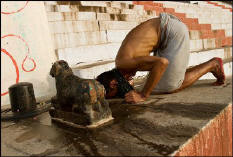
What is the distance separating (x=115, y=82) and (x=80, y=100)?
0.76m

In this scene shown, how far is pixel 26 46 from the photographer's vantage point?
9.33 feet

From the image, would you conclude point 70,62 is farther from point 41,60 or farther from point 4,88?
point 4,88

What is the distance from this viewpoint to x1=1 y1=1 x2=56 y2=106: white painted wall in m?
2.68

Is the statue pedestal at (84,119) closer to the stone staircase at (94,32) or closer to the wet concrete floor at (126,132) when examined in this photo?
the wet concrete floor at (126,132)

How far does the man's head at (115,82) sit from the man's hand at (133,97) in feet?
0.24

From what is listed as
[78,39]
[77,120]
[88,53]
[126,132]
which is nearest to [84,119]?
[77,120]

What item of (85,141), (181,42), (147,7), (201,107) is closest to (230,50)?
(147,7)

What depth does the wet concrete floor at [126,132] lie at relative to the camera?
1223 mm

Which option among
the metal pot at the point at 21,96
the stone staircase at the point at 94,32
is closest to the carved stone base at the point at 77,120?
the metal pot at the point at 21,96

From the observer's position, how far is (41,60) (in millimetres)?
2984

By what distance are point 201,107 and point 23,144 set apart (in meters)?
1.42

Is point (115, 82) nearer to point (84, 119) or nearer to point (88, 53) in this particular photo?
point (84, 119)

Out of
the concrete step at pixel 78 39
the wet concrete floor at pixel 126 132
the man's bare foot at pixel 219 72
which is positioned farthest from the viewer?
the concrete step at pixel 78 39

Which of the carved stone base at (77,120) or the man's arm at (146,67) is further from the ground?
the man's arm at (146,67)
